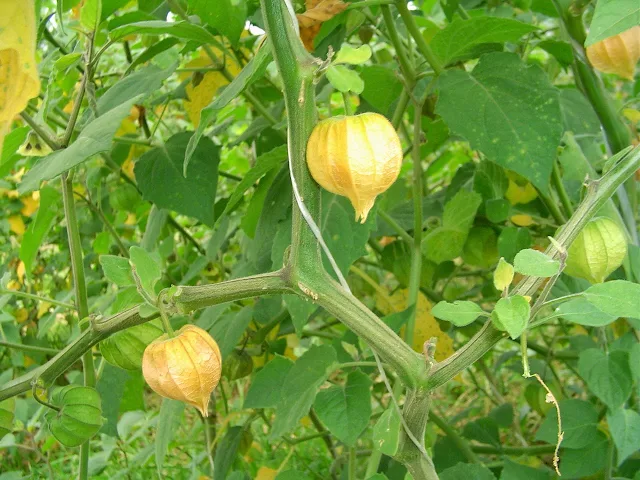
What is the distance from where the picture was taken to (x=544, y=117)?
0.87m

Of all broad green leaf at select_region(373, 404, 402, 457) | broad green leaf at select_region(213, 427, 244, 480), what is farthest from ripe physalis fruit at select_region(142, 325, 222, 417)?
broad green leaf at select_region(213, 427, 244, 480)

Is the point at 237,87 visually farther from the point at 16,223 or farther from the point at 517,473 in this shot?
the point at 16,223

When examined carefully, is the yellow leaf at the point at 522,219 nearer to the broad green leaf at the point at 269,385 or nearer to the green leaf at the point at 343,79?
the broad green leaf at the point at 269,385

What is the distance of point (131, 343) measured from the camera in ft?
2.27

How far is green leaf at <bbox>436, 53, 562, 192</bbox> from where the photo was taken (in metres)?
0.85

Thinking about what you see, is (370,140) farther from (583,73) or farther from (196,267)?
(196,267)

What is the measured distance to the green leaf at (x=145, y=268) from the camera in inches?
22.5

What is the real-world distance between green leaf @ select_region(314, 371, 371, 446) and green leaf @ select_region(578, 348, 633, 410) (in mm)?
281

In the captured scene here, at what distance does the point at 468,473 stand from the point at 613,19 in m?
0.59

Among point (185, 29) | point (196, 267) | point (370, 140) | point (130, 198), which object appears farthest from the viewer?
point (130, 198)

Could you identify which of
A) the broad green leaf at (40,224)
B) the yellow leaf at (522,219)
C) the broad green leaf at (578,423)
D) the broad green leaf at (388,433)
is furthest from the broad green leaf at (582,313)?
the broad green leaf at (40,224)

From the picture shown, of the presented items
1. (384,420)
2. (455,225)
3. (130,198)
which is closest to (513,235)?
(455,225)

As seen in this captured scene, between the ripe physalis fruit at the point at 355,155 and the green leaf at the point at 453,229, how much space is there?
55cm

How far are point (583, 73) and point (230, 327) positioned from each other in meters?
0.64
